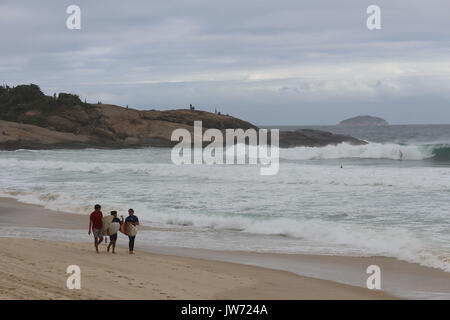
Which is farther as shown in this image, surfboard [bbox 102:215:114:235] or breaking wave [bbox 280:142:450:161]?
breaking wave [bbox 280:142:450:161]

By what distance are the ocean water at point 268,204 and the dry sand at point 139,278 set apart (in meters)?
2.30

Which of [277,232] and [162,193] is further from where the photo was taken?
[162,193]

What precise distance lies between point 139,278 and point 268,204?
32.7ft

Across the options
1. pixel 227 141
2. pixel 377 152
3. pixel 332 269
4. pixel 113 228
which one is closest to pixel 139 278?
pixel 113 228

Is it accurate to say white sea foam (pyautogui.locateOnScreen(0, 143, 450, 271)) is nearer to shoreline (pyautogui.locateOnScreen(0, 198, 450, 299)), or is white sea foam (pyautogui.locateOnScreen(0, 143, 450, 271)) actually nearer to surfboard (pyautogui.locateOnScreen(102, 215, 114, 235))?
shoreline (pyautogui.locateOnScreen(0, 198, 450, 299))

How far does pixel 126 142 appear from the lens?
187 feet

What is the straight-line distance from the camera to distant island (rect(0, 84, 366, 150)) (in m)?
53.2

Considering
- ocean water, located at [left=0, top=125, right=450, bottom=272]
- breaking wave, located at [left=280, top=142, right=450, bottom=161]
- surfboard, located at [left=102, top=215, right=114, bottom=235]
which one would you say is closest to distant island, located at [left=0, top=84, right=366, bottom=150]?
breaking wave, located at [left=280, top=142, right=450, bottom=161]

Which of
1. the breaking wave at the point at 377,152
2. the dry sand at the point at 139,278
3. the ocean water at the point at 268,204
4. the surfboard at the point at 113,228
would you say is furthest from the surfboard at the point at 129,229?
the breaking wave at the point at 377,152

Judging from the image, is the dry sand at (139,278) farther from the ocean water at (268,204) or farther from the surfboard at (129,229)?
the ocean water at (268,204)

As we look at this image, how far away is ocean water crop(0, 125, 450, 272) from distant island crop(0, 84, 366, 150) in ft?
66.1
